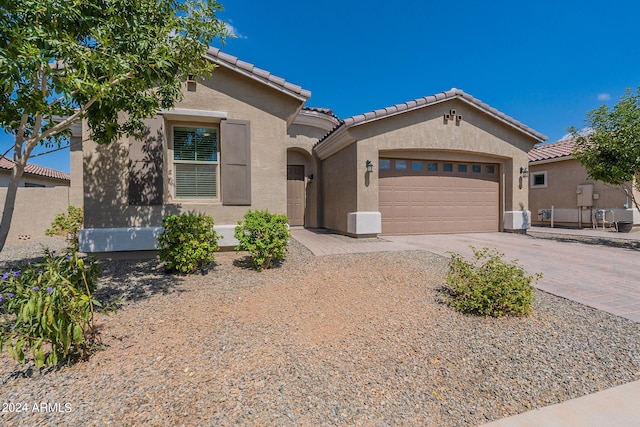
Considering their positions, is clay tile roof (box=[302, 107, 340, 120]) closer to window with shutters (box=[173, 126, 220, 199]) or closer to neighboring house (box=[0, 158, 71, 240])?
window with shutters (box=[173, 126, 220, 199])

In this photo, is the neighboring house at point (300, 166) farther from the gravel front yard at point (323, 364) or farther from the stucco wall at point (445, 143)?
the gravel front yard at point (323, 364)

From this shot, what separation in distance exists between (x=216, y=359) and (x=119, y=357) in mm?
936

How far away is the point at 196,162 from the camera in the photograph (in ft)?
22.6

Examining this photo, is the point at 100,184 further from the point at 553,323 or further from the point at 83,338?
the point at 553,323

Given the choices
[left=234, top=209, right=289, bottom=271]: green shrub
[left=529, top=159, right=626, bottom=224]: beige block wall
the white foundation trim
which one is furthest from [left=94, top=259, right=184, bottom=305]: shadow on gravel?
[left=529, top=159, right=626, bottom=224]: beige block wall

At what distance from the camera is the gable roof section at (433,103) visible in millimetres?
8852

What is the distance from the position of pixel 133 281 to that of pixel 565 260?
8.99m

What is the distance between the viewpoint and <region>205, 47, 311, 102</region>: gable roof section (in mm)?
6633

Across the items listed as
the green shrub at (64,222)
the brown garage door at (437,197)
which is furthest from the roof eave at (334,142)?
the green shrub at (64,222)

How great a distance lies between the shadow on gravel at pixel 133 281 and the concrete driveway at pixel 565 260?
3343 millimetres

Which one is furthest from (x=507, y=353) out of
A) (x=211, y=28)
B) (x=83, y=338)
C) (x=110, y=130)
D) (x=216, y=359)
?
(x=110, y=130)

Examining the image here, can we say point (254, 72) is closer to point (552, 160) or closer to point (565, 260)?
point (565, 260)

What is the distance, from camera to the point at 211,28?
4270 mm

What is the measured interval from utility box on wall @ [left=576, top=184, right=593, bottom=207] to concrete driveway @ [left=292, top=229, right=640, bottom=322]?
646 centimetres
